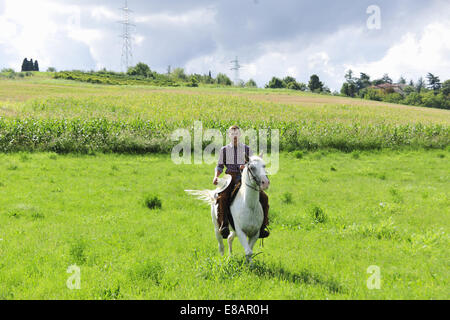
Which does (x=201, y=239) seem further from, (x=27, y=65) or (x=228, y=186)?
(x=27, y=65)

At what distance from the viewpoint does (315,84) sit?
144m

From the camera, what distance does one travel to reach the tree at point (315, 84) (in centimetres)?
14338

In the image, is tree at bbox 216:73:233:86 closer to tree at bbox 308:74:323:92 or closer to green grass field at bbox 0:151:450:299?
tree at bbox 308:74:323:92

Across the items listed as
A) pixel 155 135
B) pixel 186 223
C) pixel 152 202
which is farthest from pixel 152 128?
pixel 186 223

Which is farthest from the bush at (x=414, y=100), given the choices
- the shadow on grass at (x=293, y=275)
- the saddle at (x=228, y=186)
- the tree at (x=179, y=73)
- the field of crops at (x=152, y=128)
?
the shadow on grass at (x=293, y=275)

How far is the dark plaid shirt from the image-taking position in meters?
7.21

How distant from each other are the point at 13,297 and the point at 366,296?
243 inches

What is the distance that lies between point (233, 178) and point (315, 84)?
480ft

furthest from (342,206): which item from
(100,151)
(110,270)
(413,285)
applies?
(100,151)

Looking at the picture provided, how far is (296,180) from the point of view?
17.1 m

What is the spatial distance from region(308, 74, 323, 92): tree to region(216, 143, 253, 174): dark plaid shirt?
145m

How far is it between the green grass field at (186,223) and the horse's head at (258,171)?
1.73 metres

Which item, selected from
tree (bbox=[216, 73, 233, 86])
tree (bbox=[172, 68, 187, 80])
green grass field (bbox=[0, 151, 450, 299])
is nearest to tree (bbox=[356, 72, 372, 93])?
tree (bbox=[216, 73, 233, 86])

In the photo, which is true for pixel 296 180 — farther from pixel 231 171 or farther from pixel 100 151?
pixel 100 151
